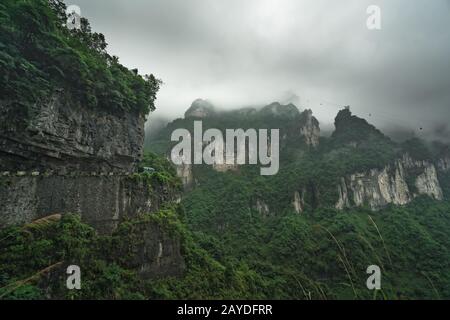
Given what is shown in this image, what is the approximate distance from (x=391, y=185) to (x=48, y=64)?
3462 inches

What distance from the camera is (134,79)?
77.3ft

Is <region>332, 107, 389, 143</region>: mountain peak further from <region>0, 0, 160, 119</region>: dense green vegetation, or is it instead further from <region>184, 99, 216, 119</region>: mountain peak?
<region>0, 0, 160, 119</region>: dense green vegetation

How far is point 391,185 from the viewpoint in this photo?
264ft

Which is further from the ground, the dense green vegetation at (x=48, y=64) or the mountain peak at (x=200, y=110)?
the mountain peak at (x=200, y=110)

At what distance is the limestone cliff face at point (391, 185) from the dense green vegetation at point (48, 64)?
64.4 meters

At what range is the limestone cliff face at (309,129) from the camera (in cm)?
9862

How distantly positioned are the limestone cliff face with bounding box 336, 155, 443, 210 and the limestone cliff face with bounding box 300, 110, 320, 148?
993 inches

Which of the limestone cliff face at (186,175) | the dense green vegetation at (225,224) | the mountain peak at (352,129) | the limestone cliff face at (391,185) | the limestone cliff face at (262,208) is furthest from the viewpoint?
the mountain peak at (352,129)

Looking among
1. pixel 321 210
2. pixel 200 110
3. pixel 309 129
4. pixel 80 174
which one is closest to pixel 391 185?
pixel 321 210

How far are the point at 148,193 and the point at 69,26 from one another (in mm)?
14692

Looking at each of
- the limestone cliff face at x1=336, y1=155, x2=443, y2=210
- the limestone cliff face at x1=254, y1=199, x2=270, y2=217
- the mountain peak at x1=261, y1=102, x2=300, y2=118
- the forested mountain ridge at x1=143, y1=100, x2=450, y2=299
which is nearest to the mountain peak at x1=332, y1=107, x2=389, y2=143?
the forested mountain ridge at x1=143, y1=100, x2=450, y2=299

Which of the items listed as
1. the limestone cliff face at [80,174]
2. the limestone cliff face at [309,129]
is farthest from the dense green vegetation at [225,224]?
the limestone cliff face at [309,129]

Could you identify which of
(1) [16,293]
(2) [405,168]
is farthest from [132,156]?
(2) [405,168]

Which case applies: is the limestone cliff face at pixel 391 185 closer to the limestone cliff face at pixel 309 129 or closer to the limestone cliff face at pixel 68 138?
the limestone cliff face at pixel 309 129
